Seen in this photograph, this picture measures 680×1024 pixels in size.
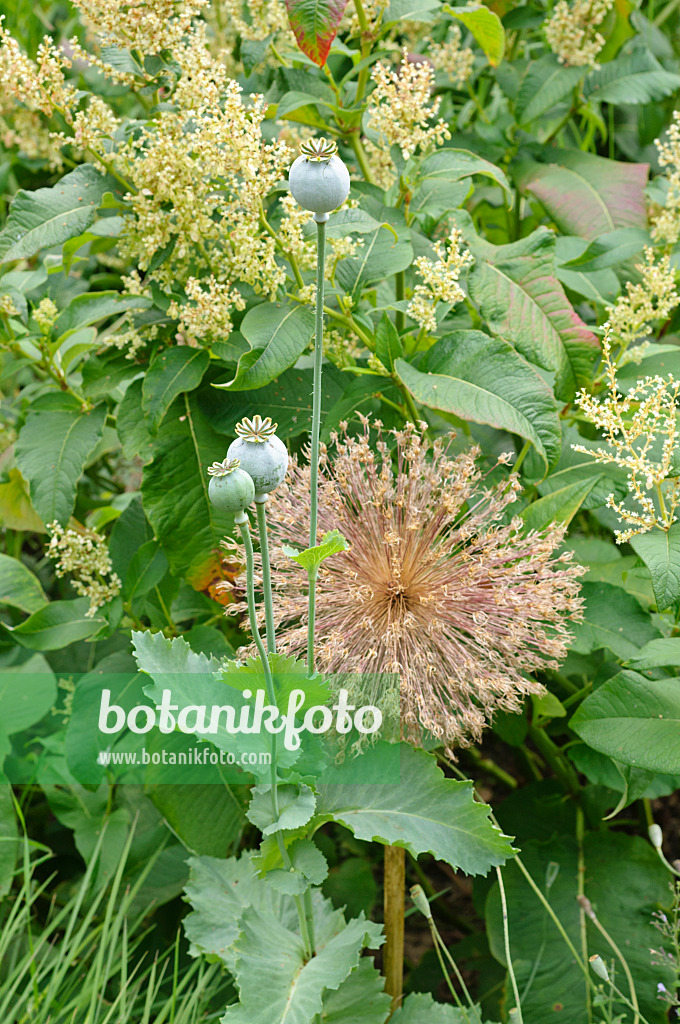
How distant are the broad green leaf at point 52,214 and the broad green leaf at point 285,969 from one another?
703 millimetres

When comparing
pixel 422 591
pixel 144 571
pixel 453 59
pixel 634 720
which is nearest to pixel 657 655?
pixel 634 720

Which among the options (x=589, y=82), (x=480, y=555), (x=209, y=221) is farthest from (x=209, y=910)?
(x=589, y=82)

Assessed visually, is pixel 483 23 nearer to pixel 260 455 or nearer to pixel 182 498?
pixel 182 498

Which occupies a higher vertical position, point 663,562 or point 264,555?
point 264,555

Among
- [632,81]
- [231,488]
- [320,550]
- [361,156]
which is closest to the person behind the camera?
[231,488]

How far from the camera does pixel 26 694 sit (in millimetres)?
1283

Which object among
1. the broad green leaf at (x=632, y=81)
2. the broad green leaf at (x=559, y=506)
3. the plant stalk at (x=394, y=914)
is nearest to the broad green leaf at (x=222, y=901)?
the plant stalk at (x=394, y=914)

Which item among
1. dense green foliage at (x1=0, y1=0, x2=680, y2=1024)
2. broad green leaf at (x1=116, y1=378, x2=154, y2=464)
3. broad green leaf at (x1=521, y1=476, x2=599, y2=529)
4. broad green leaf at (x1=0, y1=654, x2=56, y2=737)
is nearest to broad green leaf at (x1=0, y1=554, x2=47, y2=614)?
dense green foliage at (x1=0, y1=0, x2=680, y2=1024)

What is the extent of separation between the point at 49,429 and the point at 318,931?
649mm

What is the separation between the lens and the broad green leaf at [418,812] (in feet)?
2.27

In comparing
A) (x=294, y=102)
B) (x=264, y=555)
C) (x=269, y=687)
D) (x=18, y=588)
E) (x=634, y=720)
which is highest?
(x=294, y=102)

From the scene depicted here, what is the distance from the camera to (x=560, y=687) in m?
1.15

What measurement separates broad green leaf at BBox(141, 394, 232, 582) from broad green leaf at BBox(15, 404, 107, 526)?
0.10 metres

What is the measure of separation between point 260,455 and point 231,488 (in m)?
0.04
